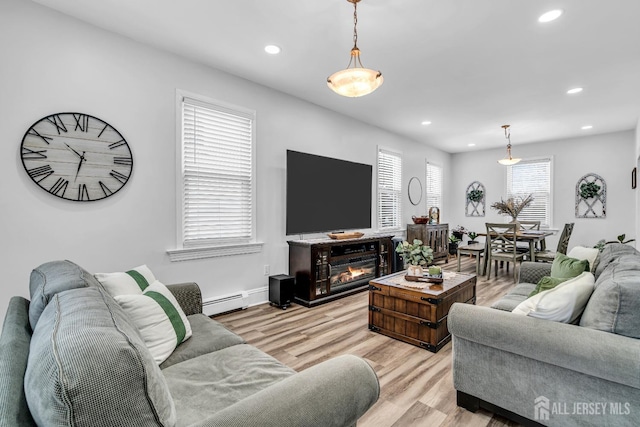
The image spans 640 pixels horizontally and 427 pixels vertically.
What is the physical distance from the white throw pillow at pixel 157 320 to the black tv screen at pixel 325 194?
2394 mm

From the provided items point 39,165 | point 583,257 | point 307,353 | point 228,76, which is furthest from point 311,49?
point 583,257

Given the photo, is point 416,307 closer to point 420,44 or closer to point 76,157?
point 420,44

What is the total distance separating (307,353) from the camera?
2635mm

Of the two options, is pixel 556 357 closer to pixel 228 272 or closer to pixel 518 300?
pixel 518 300

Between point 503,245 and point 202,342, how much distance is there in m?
5.35

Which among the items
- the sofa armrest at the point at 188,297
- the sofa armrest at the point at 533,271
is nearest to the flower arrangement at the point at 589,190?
the sofa armrest at the point at 533,271

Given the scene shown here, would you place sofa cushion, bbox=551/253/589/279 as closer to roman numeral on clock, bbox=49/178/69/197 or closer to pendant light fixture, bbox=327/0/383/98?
pendant light fixture, bbox=327/0/383/98

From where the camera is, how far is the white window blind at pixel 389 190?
591 cm

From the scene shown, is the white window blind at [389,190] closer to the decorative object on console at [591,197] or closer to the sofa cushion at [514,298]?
the sofa cushion at [514,298]

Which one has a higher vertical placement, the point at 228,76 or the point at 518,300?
the point at 228,76

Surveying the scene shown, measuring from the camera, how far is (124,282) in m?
1.80

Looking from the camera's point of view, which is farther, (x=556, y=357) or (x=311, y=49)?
(x=311, y=49)

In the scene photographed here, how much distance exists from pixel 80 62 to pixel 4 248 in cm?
161

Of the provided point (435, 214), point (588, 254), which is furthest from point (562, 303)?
point (435, 214)
